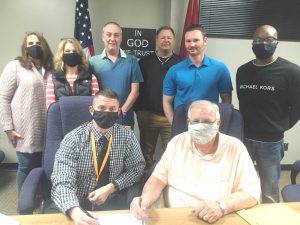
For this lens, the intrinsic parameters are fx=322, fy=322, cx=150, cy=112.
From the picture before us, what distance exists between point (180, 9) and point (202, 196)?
8.82ft

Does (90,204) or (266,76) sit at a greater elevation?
(266,76)

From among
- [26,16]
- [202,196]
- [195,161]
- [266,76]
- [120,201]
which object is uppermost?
[26,16]

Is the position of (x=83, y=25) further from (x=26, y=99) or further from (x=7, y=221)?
(x=7, y=221)

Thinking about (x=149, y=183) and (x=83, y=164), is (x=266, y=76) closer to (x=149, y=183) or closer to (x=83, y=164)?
(x=149, y=183)

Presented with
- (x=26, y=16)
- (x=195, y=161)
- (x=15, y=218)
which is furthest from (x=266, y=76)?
(x=26, y=16)

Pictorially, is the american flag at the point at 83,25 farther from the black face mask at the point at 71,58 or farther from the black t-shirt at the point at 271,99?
the black t-shirt at the point at 271,99

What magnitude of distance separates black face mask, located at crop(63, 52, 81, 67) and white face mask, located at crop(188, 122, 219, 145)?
1.34 metres

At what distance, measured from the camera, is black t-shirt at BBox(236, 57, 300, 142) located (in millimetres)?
2238

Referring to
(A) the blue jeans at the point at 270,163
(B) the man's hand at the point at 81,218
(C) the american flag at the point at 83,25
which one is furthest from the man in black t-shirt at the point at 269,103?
(C) the american flag at the point at 83,25

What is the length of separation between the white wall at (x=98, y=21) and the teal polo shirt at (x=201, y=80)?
1.25 metres

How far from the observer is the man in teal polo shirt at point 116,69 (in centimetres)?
285

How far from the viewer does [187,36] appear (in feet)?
8.51

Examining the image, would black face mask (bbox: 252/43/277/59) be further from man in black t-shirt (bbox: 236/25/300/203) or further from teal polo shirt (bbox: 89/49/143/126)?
teal polo shirt (bbox: 89/49/143/126)

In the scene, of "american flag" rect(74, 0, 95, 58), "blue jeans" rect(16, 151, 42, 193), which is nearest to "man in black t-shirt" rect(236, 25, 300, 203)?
"blue jeans" rect(16, 151, 42, 193)
